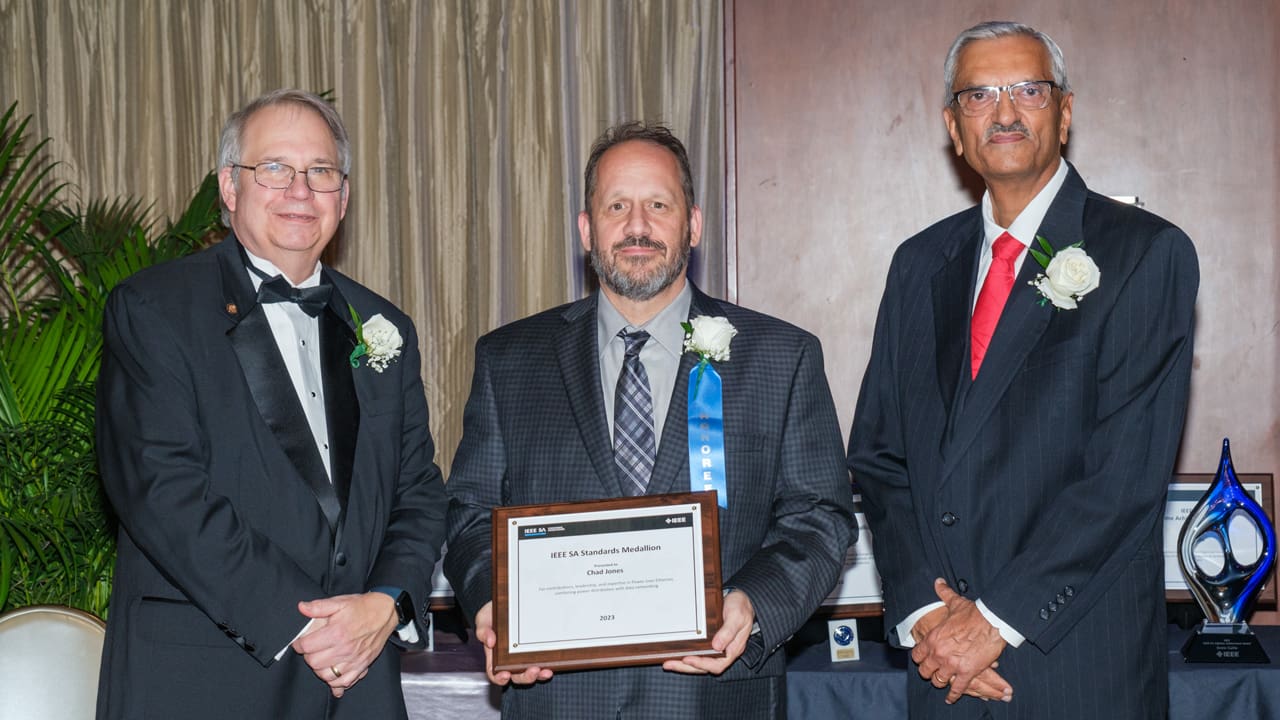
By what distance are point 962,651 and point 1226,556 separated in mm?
1578

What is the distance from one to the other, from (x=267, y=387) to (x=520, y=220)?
8.39 feet

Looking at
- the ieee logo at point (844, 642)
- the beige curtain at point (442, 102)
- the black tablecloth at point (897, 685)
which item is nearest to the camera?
the black tablecloth at point (897, 685)

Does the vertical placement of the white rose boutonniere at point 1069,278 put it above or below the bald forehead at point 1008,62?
below

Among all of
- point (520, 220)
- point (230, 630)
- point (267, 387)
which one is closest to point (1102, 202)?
point (267, 387)

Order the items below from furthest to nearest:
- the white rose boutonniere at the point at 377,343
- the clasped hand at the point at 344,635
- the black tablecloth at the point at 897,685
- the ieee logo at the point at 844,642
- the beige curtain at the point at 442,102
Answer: the beige curtain at the point at 442,102
the ieee logo at the point at 844,642
the black tablecloth at the point at 897,685
the white rose boutonniere at the point at 377,343
the clasped hand at the point at 344,635

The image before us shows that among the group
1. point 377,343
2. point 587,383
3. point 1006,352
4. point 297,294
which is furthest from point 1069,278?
point 297,294

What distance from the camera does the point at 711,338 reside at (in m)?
2.50

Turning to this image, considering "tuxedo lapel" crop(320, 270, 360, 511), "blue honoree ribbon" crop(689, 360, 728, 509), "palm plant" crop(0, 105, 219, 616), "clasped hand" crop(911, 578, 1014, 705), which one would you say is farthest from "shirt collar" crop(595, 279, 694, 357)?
"palm plant" crop(0, 105, 219, 616)

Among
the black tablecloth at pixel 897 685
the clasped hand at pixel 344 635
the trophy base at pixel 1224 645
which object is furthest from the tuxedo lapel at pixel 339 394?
the trophy base at pixel 1224 645

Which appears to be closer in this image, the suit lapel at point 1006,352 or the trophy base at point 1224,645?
the suit lapel at point 1006,352

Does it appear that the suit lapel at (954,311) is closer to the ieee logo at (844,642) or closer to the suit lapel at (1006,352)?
the suit lapel at (1006,352)

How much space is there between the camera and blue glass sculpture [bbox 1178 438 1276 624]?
11.5ft

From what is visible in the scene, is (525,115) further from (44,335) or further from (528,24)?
(44,335)

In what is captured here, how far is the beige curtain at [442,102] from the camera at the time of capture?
484 cm
